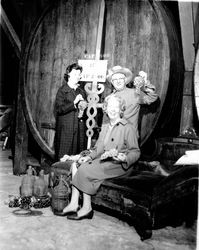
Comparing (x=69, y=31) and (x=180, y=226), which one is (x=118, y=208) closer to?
(x=180, y=226)

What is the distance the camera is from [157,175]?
144 inches

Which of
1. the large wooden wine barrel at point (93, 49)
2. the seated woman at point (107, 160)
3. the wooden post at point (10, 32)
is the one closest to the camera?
the seated woman at point (107, 160)

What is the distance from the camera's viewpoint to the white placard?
4508 mm

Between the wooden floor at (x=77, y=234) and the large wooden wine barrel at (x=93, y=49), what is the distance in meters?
1.11

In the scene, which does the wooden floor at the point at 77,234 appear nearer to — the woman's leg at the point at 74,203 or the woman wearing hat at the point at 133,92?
the woman's leg at the point at 74,203

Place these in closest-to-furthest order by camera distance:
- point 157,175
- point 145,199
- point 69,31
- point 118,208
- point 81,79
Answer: point 145,199 → point 118,208 → point 157,175 → point 81,79 → point 69,31

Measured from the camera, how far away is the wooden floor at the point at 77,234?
2.90m

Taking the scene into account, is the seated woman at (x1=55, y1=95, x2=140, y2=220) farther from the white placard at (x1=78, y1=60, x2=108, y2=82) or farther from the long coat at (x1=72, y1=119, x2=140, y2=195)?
the white placard at (x1=78, y1=60, x2=108, y2=82)

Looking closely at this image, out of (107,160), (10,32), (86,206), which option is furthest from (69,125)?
(10,32)

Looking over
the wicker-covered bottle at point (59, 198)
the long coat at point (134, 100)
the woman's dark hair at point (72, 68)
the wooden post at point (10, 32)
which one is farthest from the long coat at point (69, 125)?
the wooden post at point (10, 32)

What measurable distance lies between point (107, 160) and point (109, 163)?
0.06m

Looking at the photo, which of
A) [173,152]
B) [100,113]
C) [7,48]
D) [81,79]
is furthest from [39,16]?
[7,48]

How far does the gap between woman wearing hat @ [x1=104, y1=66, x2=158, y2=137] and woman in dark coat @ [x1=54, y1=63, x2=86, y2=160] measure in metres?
0.67

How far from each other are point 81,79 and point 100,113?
0.49m
